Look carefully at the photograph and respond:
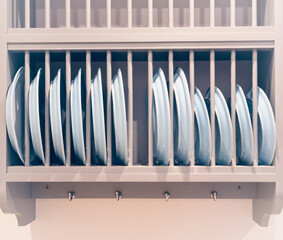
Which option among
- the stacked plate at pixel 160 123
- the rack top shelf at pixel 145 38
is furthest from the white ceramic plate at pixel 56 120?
the rack top shelf at pixel 145 38

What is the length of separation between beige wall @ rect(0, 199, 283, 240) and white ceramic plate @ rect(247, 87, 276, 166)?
0.23m

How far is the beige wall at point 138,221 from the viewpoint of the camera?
1029 mm

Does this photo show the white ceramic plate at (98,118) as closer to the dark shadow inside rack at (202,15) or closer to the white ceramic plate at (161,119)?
the white ceramic plate at (161,119)

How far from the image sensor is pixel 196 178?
33.3 inches

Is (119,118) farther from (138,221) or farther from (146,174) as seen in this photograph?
(138,221)

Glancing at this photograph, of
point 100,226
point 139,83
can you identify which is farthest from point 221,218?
point 139,83

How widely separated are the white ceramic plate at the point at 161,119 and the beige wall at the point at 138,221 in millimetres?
248

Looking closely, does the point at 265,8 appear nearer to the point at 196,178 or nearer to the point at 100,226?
the point at 196,178

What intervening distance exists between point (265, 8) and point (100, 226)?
2.55 ft

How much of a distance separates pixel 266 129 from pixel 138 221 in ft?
1.53

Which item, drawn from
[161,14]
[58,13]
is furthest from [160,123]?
[58,13]

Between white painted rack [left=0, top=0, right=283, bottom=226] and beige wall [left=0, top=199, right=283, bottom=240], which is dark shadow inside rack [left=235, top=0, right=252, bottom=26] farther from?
beige wall [left=0, top=199, right=283, bottom=240]

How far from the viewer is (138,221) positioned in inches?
40.9

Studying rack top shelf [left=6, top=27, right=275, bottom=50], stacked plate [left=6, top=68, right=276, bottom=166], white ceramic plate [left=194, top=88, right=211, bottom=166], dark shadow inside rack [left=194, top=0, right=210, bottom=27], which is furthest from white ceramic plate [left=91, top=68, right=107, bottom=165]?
dark shadow inside rack [left=194, top=0, right=210, bottom=27]
